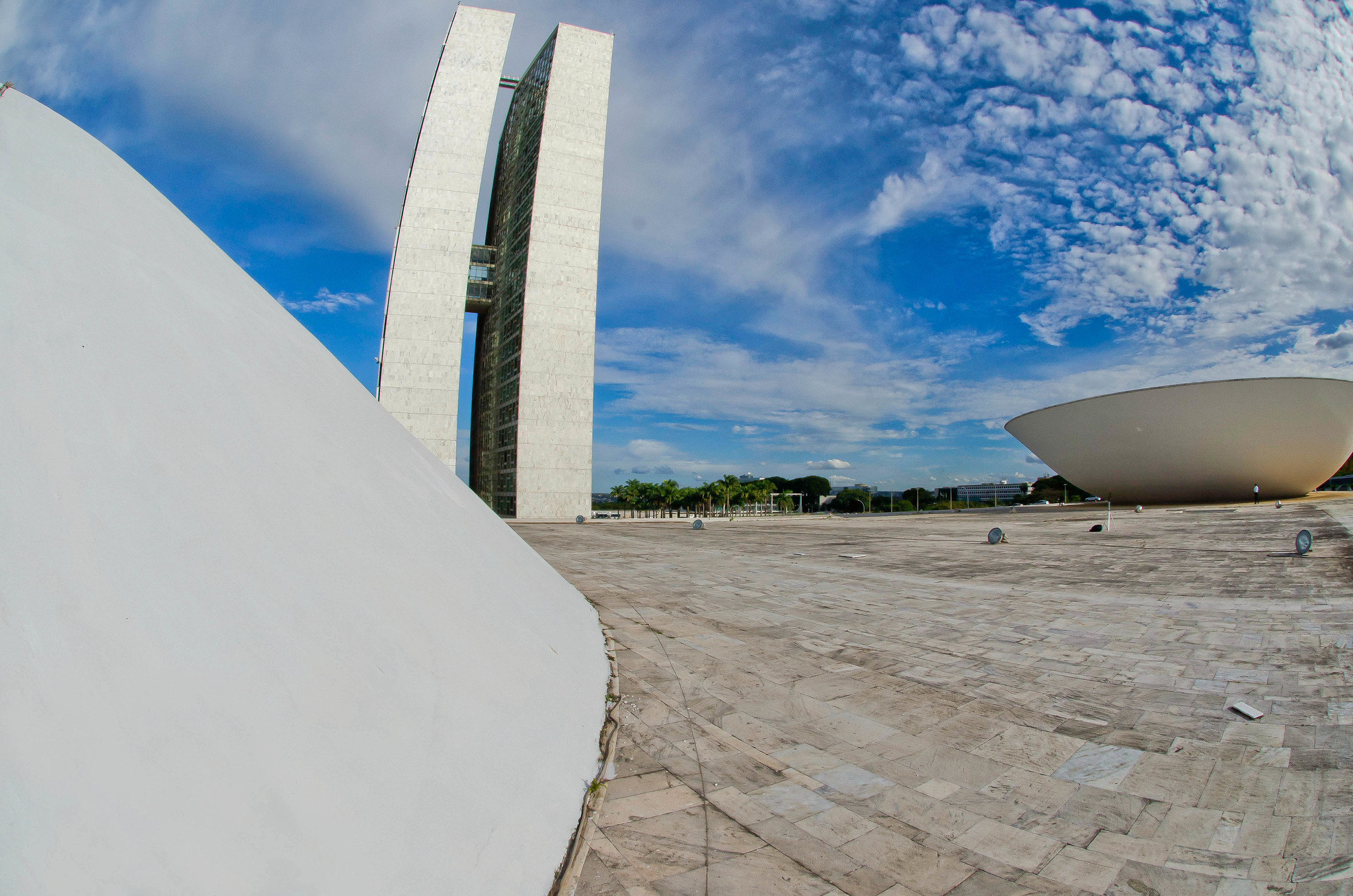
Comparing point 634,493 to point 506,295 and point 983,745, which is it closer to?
point 506,295

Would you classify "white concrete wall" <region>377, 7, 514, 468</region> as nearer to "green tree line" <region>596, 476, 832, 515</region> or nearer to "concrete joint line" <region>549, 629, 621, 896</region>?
"green tree line" <region>596, 476, 832, 515</region>

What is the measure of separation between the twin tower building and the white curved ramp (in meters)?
34.2

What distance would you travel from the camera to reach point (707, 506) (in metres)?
64.2

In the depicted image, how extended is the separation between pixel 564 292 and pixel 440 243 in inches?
336

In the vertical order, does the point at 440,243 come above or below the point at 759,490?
above

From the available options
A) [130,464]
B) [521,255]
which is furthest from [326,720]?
[521,255]

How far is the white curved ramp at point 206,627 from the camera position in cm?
117

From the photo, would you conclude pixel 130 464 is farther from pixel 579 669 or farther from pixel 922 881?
pixel 922 881

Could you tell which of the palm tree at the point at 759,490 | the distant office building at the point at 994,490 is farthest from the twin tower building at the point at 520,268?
the distant office building at the point at 994,490

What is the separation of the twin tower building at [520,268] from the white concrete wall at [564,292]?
3.2 inches

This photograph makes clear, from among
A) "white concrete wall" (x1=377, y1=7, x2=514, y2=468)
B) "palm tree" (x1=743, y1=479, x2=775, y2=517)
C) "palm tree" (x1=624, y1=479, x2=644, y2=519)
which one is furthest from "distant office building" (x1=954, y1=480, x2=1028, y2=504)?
"white concrete wall" (x1=377, y1=7, x2=514, y2=468)

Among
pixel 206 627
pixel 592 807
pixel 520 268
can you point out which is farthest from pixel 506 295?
pixel 206 627

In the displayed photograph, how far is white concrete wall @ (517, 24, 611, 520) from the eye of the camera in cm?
3666

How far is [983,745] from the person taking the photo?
362 centimetres
